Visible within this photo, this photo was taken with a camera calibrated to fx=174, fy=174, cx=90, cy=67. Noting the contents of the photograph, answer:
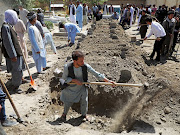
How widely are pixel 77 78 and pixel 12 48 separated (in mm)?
1678

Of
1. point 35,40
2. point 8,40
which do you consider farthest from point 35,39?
point 8,40

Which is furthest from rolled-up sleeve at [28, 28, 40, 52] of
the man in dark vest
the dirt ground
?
the man in dark vest

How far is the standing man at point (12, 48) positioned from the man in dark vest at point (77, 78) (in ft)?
4.75

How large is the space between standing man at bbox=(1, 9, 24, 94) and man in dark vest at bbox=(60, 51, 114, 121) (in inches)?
57.0

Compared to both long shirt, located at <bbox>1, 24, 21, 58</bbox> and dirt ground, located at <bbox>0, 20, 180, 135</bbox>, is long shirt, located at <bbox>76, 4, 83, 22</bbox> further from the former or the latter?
long shirt, located at <bbox>1, 24, 21, 58</bbox>

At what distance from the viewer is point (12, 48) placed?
3.69 metres

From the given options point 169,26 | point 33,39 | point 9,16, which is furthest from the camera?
point 169,26

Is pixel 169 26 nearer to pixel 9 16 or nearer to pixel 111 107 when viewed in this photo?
pixel 111 107

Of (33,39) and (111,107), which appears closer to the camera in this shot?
(111,107)

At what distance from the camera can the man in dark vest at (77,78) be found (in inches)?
110

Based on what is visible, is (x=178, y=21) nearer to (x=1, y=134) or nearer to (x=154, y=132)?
(x=154, y=132)

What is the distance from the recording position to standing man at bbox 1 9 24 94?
3.63 m

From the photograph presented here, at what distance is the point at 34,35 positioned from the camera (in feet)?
15.1

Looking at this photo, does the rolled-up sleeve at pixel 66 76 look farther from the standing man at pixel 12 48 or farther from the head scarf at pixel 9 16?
the head scarf at pixel 9 16
